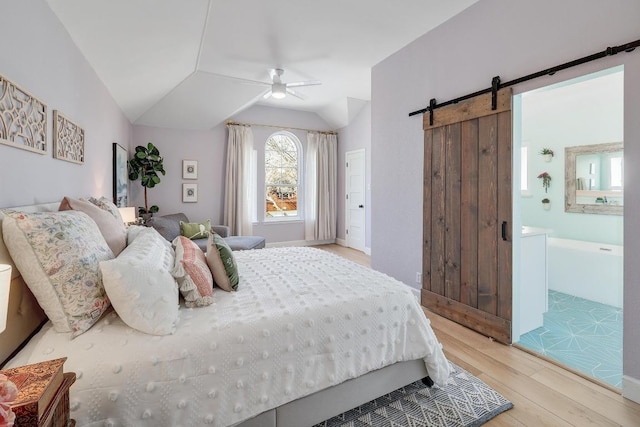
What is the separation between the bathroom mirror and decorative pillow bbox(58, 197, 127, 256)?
5298 mm

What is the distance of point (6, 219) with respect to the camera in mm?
1195

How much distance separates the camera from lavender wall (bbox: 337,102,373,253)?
19.4 feet

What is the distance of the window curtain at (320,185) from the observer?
663 centimetres

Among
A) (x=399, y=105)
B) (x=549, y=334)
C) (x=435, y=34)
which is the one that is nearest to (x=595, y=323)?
(x=549, y=334)

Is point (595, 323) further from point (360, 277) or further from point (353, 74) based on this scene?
point (353, 74)

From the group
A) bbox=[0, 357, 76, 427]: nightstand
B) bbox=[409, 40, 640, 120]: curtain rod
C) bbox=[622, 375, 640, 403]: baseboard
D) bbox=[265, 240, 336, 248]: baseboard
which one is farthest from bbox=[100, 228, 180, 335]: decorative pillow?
bbox=[265, 240, 336, 248]: baseboard

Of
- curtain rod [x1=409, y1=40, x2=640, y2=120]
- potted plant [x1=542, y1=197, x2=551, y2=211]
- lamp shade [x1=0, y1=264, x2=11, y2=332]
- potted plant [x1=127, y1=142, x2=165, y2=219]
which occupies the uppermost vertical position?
curtain rod [x1=409, y1=40, x2=640, y2=120]

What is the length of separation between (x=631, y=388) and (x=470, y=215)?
1461 mm

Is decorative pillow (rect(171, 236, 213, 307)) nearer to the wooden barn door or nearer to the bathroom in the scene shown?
the wooden barn door

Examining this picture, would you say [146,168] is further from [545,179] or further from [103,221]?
[545,179]

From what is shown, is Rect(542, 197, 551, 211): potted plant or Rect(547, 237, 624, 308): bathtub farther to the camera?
Rect(542, 197, 551, 211): potted plant

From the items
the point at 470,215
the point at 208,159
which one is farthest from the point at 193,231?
the point at 470,215

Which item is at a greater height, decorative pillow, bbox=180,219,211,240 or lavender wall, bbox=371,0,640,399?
lavender wall, bbox=371,0,640,399

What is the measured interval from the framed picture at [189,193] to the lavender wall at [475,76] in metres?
3.48
